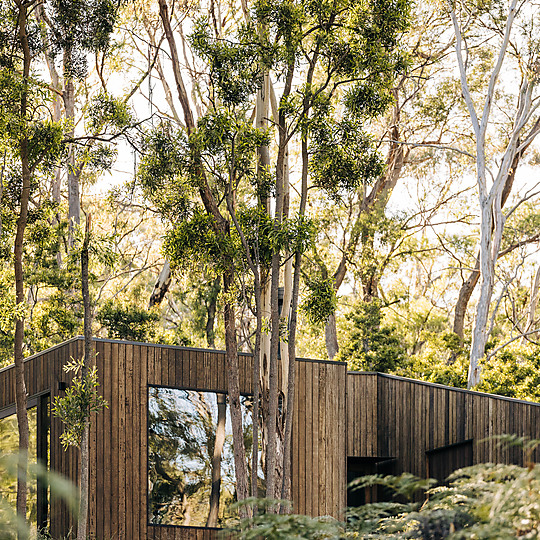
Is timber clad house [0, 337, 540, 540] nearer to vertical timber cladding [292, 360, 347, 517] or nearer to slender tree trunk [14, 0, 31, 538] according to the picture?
vertical timber cladding [292, 360, 347, 517]

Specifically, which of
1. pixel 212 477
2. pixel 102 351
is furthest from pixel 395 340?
pixel 102 351

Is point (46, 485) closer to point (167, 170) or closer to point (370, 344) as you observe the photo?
point (167, 170)

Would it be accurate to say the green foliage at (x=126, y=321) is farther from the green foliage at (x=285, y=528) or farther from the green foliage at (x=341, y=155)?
the green foliage at (x=285, y=528)

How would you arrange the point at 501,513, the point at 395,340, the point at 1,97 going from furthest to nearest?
the point at 395,340, the point at 1,97, the point at 501,513

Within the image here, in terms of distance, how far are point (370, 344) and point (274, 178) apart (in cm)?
488

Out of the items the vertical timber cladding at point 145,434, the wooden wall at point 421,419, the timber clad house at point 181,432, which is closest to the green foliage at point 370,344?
the wooden wall at point 421,419

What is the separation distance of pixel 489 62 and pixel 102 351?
10.2 m

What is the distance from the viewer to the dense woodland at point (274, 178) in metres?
6.79

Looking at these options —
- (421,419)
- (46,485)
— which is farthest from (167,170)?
(46,485)

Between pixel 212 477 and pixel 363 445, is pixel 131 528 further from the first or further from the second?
pixel 363 445

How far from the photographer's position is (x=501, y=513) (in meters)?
1.94

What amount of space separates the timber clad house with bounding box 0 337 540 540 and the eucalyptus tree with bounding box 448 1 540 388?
4.00m

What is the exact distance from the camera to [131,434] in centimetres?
695

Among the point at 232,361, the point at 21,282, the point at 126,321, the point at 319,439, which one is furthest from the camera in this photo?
the point at 126,321
